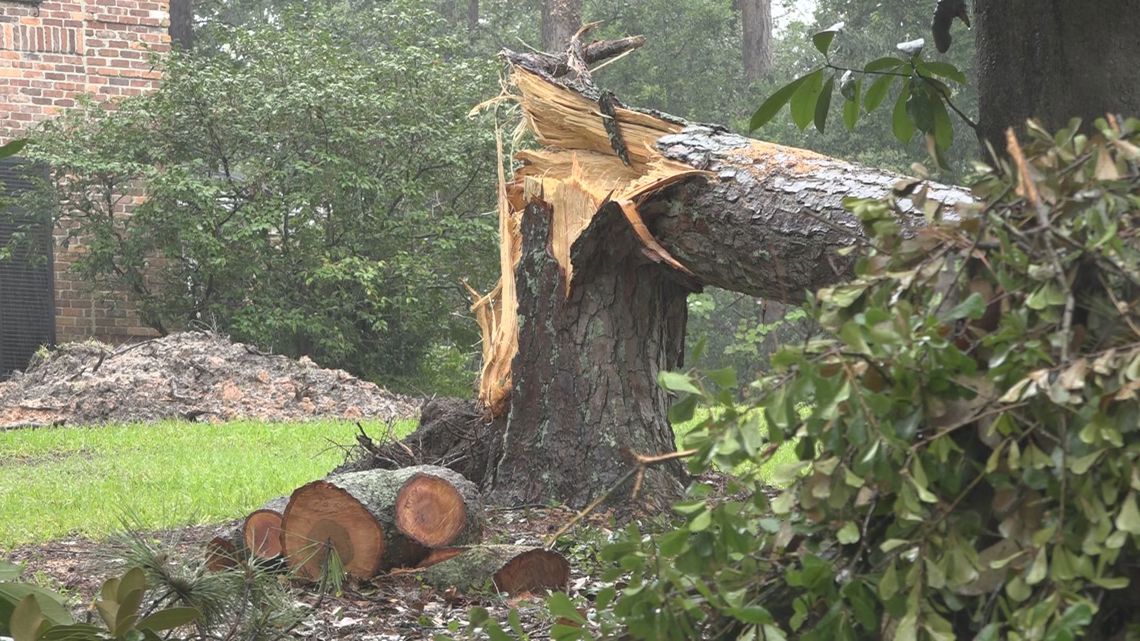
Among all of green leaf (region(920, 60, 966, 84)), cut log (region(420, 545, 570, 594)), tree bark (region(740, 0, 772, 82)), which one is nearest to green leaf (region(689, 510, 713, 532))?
green leaf (region(920, 60, 966, 84))

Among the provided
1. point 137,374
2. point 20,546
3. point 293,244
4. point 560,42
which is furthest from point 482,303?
point 560,42

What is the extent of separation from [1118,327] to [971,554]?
265 mm

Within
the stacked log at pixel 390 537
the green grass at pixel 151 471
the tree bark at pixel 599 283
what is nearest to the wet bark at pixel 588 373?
the tree bark at pixel 599 283

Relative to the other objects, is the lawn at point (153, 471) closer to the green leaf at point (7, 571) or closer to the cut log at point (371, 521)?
the cut log at point (371, 521)

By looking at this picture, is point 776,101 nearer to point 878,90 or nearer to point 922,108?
point 878,90

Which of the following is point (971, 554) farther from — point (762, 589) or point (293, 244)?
point (293, 244)

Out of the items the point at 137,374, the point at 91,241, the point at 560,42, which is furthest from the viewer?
the point at 560,42

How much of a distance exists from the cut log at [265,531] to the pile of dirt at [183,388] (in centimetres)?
638

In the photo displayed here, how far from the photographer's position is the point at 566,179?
5.39 metres

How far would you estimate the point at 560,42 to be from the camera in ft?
63.4

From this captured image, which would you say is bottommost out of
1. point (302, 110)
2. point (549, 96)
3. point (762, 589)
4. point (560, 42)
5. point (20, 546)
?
point (20, 546)

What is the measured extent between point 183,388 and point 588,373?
7043 millimetres

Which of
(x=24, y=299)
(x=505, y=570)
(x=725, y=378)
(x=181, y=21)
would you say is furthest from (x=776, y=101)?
(x=181, y=21)

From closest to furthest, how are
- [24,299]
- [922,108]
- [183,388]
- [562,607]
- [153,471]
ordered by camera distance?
[562,607] < [922,108] < [153,471] < [183,388] < [24,299]
